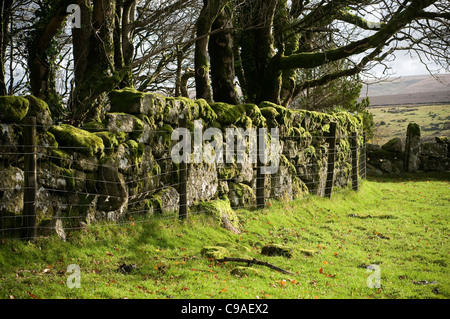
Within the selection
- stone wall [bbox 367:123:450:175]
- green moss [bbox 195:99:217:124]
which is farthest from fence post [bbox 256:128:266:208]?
stone wall [bbox 367:123:450:175]

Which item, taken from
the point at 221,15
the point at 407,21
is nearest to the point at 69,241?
the point at 221,15

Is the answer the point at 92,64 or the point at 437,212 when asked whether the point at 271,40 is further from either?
the point at 437,212

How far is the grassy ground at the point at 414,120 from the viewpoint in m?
51.3

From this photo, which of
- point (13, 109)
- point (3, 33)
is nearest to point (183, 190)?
point (13, 109)

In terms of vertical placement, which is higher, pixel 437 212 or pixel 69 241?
pixel 69 241

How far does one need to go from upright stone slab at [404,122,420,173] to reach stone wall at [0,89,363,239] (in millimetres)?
12262

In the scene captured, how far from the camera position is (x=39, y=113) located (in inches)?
244

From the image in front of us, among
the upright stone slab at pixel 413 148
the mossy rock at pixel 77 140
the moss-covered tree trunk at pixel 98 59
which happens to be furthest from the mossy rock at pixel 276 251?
the upright stone slab at pixel 413 148

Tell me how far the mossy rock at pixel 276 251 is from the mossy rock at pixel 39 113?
13.8 feet

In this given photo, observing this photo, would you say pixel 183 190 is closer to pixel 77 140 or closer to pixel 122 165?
pixel 122 165

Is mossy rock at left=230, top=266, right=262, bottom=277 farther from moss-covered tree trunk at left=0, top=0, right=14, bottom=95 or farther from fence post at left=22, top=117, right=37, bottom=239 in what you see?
moss-covered tree trunk at left=0, top=0, right=14, bottom=95

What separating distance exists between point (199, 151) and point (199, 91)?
4024mm

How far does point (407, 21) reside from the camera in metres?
11.1

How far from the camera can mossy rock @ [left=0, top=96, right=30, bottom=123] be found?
5.74 m
